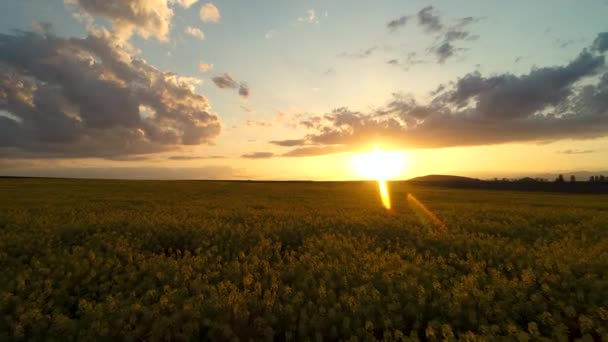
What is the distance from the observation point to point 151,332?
5.88 meters

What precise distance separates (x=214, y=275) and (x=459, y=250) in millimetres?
7845

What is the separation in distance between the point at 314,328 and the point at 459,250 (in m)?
7.79

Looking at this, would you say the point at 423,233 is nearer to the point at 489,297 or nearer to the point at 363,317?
the point at 489,297

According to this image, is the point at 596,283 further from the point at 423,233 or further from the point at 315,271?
the point at 423,233

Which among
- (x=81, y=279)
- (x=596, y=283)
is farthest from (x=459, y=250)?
(x=81, y=279)

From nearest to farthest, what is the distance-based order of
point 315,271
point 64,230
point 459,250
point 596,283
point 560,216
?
point 596,283
point 315,271
point 459,250
point 64,230
point 560,216

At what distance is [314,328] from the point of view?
20.3 ft

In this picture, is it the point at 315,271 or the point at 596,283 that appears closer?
the point at 596,283

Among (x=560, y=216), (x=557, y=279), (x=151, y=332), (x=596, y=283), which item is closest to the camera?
(x=151, y=332)

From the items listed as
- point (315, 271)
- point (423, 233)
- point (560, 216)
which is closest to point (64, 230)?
point (315, 271)

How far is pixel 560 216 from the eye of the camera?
21766mm

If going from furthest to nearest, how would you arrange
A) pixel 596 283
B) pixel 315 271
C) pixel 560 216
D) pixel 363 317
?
pixel 560 216
pixel 315 271
pixel 596 283
pixel 363 317

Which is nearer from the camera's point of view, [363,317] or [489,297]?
[363,317]

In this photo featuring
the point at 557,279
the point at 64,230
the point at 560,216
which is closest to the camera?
the point at 557,279
